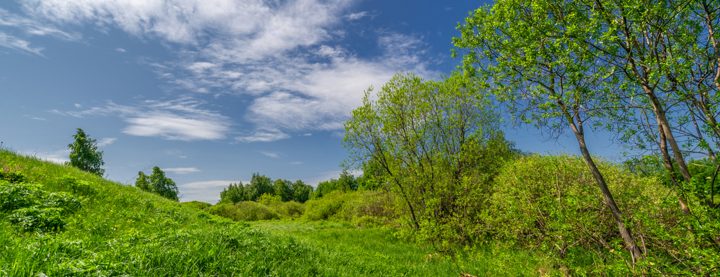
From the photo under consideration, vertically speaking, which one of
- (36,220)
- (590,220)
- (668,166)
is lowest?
(590,220)

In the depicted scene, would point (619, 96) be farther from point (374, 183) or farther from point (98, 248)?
point (374, 183)

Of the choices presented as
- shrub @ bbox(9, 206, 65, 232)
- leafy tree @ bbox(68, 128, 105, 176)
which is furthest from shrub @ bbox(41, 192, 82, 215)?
leafy tree @ bbox(68, 128, 105, 176)

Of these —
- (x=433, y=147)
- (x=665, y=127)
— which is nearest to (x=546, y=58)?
(x=665, y=127)

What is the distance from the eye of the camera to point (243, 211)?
154 feet

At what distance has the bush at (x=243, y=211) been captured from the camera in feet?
146

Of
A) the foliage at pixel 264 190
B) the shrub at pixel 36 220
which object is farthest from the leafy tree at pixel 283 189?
the shrub at pixel 36 220

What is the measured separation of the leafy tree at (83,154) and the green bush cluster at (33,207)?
1922 inches

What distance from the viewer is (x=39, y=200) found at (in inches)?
362

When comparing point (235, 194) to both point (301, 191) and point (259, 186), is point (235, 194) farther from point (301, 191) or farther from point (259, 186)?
point (301, 191)

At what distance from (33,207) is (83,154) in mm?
52538

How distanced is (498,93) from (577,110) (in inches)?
87.8

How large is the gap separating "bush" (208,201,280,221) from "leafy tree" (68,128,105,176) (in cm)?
2040

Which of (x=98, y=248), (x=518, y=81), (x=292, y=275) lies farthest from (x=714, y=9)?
(x=98, y=248)

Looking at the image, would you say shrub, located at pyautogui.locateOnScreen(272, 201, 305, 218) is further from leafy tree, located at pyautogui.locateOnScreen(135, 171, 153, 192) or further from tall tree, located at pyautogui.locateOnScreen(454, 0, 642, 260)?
tall tree, located at pyautogui.locateOnScreen(454, 0, 642, 260)
